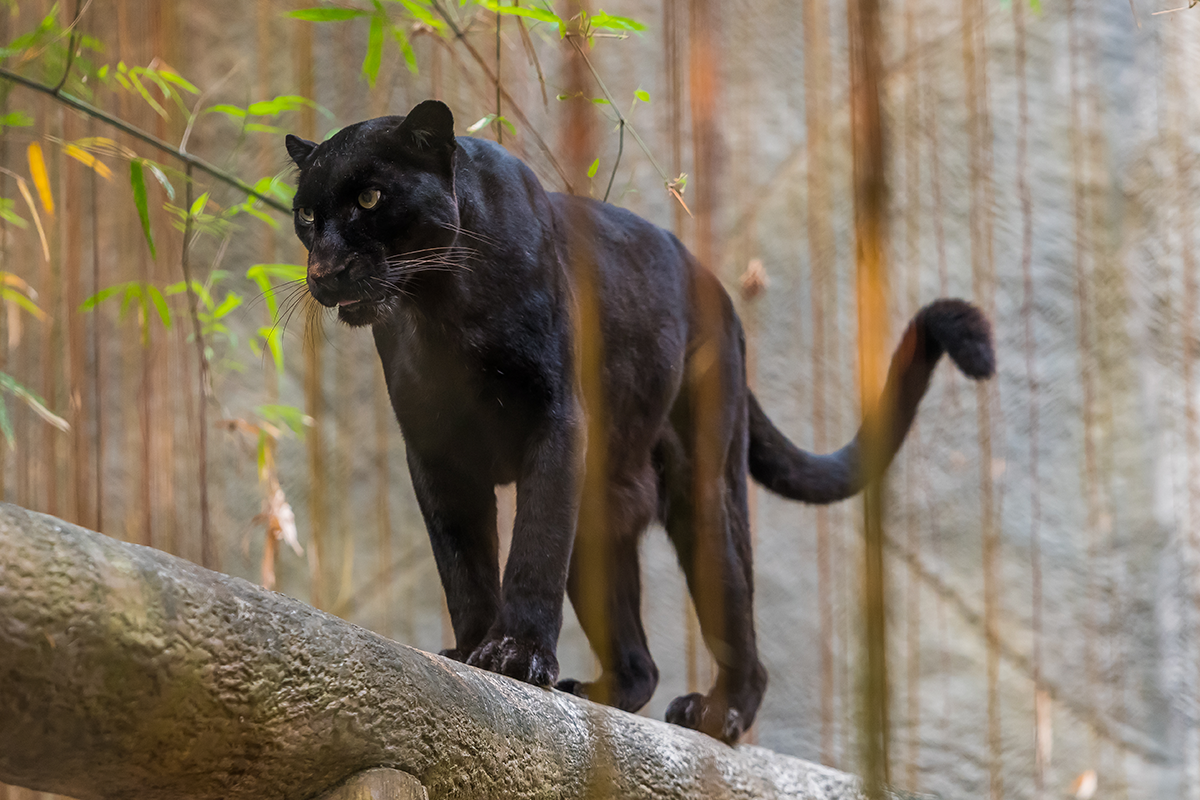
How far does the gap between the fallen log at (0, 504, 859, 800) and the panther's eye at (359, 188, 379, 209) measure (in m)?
0.64

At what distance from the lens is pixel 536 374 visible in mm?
1549

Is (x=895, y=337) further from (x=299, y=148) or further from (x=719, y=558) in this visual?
(x=299, y=148)

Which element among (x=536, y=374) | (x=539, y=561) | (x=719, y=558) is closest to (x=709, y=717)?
(x=719, y=558)

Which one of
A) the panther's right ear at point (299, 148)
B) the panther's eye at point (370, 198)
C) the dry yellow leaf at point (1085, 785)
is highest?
the panther's right ear at point (299, 148)

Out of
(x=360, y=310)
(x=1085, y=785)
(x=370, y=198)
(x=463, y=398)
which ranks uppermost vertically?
(x=370, y=198)

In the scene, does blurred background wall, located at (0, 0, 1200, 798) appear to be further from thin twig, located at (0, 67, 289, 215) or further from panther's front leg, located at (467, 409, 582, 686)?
panther's front leg, located at (467, 409, 582, 686)

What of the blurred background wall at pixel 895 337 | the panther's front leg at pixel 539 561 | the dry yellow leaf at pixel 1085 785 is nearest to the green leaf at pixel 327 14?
the panther's front leg at pixel 539 561

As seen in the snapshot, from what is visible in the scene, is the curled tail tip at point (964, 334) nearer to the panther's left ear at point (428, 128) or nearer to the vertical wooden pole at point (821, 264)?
the vertical wooden pole at point (821, 264)

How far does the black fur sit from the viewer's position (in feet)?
4.91

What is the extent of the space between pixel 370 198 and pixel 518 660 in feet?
2.01

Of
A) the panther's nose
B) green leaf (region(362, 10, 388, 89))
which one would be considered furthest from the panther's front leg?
green leaf (region(362, 10, 388, 89))

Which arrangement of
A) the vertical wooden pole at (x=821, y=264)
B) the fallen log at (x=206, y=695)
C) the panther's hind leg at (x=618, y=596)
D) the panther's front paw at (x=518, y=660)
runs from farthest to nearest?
the vertical wooden pole at (x=821, y=264) → the panther's hind leg at (x=618, y=596) → the panther's front paw at (x=518, y=660) → the fallen log at (x=206, y=695)

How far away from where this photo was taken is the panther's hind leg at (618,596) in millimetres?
1802

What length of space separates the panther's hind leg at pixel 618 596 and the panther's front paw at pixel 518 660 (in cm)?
29
